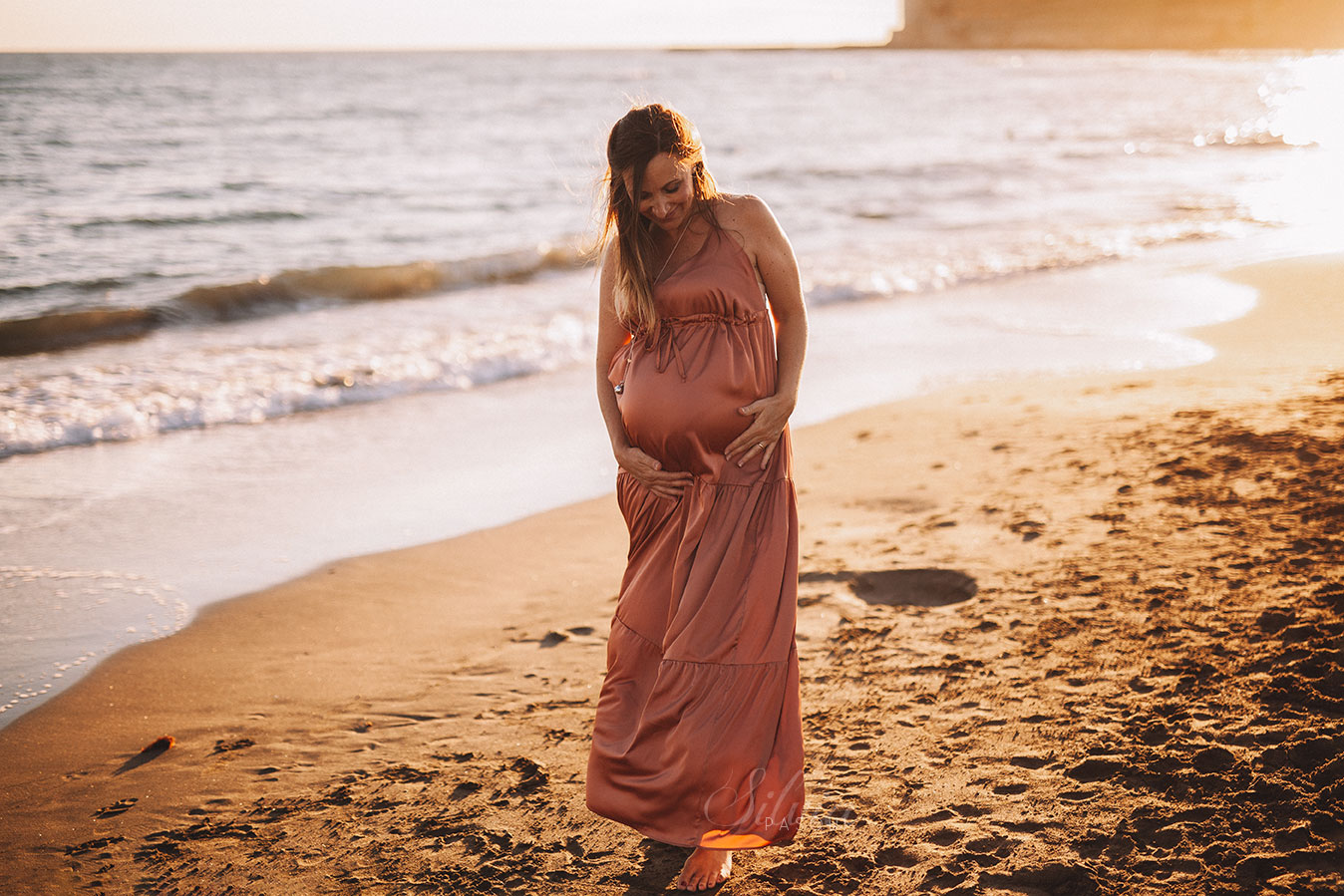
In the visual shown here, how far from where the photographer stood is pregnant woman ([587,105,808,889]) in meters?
2.58

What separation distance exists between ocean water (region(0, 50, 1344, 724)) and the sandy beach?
722mm

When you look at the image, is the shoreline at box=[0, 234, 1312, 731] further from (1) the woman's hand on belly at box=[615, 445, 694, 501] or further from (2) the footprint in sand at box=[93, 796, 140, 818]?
(1) the woman's hand on belly at box=[615, 445, 694, 501]

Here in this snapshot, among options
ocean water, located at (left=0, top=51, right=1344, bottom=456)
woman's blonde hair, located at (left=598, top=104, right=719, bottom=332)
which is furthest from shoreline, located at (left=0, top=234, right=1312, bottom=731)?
woman's blonde hair, located at (left=598, top=104, right=719, bottom=332)

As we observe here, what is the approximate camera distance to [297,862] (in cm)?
282

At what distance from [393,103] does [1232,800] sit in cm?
3731

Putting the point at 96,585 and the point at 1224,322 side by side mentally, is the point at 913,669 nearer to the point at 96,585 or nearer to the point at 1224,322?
the point at 96,585

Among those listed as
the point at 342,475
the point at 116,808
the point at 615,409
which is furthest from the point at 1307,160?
the point at 116,808

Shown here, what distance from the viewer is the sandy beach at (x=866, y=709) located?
8.96 ft

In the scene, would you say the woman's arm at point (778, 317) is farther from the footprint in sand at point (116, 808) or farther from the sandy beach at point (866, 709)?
the footprint in sand at point (116, 808)

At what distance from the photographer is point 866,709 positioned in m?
3.45

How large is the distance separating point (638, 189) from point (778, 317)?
51 centimetres

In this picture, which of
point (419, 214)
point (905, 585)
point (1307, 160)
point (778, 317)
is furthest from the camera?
point (1307, 160)

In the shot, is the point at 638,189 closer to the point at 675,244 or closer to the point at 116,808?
the point at 675,244

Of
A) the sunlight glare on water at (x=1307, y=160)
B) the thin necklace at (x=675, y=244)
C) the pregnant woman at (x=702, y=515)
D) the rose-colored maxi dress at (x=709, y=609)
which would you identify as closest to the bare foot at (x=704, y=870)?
the pregnant woman at (x=702, y=515)
